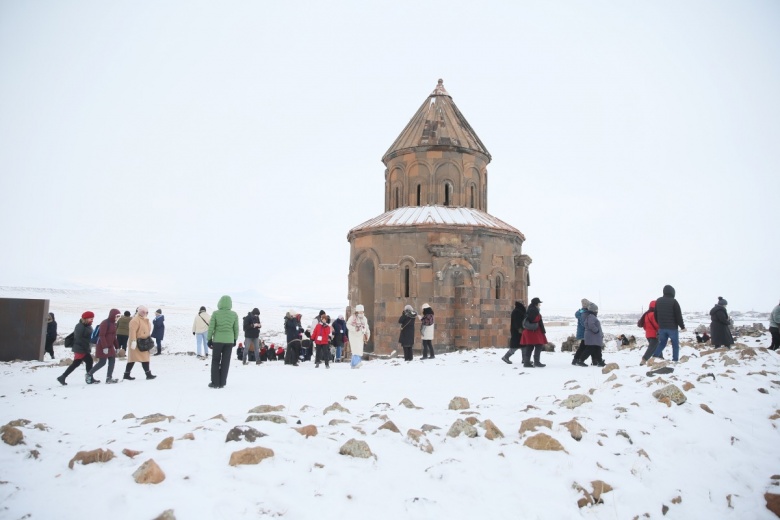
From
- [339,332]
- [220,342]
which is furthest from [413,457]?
[339,332]

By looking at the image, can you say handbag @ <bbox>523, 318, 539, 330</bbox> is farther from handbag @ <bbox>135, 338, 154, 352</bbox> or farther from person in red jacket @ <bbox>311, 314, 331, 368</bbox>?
handbag @ <bbox>135, 338, 154, 352</bbox>

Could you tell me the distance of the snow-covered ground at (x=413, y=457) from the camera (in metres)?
4.77

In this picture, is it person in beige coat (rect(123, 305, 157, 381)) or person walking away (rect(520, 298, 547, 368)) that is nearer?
person in beige coat (rect(123, 305, 157, 381))

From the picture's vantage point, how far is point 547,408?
795 cm

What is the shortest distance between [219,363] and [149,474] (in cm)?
594

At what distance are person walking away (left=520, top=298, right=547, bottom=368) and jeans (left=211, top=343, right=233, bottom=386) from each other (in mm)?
6466

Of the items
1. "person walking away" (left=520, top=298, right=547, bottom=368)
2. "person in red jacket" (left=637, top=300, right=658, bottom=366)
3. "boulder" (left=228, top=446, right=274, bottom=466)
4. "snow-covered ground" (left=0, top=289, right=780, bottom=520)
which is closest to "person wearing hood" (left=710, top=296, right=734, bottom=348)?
"person in red jacket" (left=637, top=300, right=658, bottom=366)

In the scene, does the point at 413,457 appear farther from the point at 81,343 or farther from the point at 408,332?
the point at 408,332

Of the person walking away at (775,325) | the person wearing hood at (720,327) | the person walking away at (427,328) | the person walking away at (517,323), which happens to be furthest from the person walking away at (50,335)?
the person walking away at (775,325)

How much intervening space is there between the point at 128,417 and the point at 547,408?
18.0ft

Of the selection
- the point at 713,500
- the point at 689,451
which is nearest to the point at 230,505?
the point at 713,500

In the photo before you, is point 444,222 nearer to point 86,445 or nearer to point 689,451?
point 689,451

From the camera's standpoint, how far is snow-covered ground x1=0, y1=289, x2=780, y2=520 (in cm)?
477

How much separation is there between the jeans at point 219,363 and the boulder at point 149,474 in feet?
18.7
